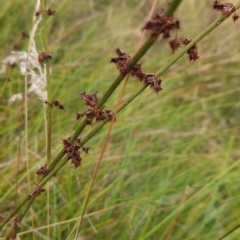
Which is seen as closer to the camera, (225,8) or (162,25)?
(162,25)

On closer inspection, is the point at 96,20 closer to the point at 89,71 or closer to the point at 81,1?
the point at 81,1

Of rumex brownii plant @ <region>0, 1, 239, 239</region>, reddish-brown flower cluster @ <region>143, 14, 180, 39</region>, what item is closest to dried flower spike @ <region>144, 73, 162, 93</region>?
rumex brownii plant @ <region>0, 1, 239, 239</region>

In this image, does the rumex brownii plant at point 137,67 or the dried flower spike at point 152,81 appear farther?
the dried flower spike at point 152,81

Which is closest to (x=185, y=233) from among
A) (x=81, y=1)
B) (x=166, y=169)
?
(x=166, y=169)

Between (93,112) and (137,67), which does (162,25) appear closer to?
(137,67)

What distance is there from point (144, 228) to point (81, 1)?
2.01m

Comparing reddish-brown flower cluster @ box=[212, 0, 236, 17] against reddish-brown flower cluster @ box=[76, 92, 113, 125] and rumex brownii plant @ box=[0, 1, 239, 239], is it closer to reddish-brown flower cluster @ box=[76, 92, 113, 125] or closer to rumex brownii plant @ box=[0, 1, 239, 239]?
rumex brownii plant @ box=[0, 1, 239, 239]

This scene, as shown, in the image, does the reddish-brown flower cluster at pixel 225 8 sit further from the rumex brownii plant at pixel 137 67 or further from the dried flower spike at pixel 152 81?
the dried flower spike at pixel 152 81

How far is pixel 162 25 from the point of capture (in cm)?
52

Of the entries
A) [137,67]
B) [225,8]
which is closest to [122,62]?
[137,67]

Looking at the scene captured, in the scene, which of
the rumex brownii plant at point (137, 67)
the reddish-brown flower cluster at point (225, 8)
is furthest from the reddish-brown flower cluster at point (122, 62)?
the reddish-brown flower cluster at point (225, 8)

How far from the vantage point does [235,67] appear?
2650 millimetres

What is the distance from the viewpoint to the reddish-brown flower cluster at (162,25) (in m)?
0.51

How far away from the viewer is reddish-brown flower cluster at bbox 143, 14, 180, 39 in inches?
20.2
